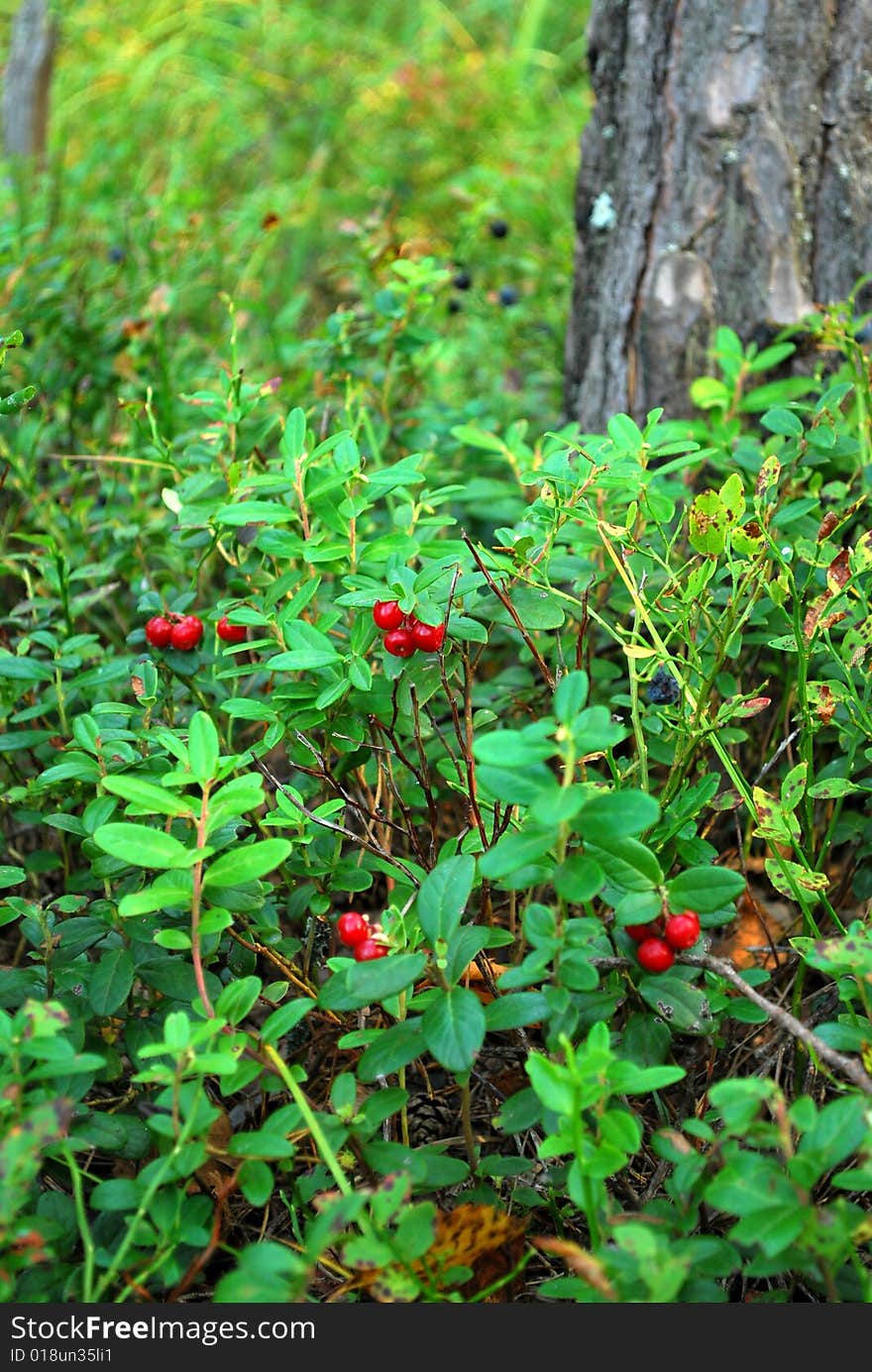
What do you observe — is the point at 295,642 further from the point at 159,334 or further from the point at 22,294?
the point at 22,294

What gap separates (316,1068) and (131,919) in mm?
298

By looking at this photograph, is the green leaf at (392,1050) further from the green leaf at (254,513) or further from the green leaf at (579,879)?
the green leaf at (254,513)

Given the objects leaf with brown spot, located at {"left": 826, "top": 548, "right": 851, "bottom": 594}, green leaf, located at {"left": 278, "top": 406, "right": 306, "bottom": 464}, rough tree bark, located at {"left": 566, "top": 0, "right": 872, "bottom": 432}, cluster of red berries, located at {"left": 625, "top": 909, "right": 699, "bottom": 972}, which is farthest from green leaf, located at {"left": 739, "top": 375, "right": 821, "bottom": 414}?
cluster of red berries, located at {"left": 625, "top": 909, "right": 699, "bottom": 972}

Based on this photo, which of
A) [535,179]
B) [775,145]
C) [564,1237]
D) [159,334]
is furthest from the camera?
[535,179]

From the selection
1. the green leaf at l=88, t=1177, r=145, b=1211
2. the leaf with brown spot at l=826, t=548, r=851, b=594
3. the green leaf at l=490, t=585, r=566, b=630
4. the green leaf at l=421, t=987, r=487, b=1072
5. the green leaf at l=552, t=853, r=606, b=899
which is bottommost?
the green leaf at l=88, t=1177, r=145, b=1211

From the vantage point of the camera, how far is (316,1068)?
139 centimetres

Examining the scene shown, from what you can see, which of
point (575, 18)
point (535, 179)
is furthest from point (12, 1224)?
point (575, 18)

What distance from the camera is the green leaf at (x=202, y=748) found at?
1151mm

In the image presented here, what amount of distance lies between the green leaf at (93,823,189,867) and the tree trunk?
3.64 meters

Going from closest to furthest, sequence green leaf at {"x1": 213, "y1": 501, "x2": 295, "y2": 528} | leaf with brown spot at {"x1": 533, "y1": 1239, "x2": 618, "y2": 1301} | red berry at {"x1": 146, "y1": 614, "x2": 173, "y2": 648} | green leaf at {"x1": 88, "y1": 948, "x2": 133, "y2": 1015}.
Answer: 1. leaf with brown spot at {"x1": 533, "y1": 1239, "x2": 618, "y2": 1301}
2. green leaf at {"x1": 88, "y1": 948, "x2": 133, "y2": 1015}
3. green leaf at {"x1": 213, "y1": 501, "x2": 295, "y2": 528}
4. red berry at {"x1": 146, "y1": 614, "x2": 173, "y2": 648}

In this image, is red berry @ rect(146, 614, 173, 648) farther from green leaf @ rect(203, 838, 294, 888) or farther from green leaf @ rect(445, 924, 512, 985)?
green leaf @ rect(445, 924, 512, 985)

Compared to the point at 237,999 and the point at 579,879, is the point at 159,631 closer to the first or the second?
the point at 237,999

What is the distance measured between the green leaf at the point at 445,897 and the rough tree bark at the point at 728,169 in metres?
1.33

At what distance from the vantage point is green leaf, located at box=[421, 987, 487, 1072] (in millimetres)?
1038
